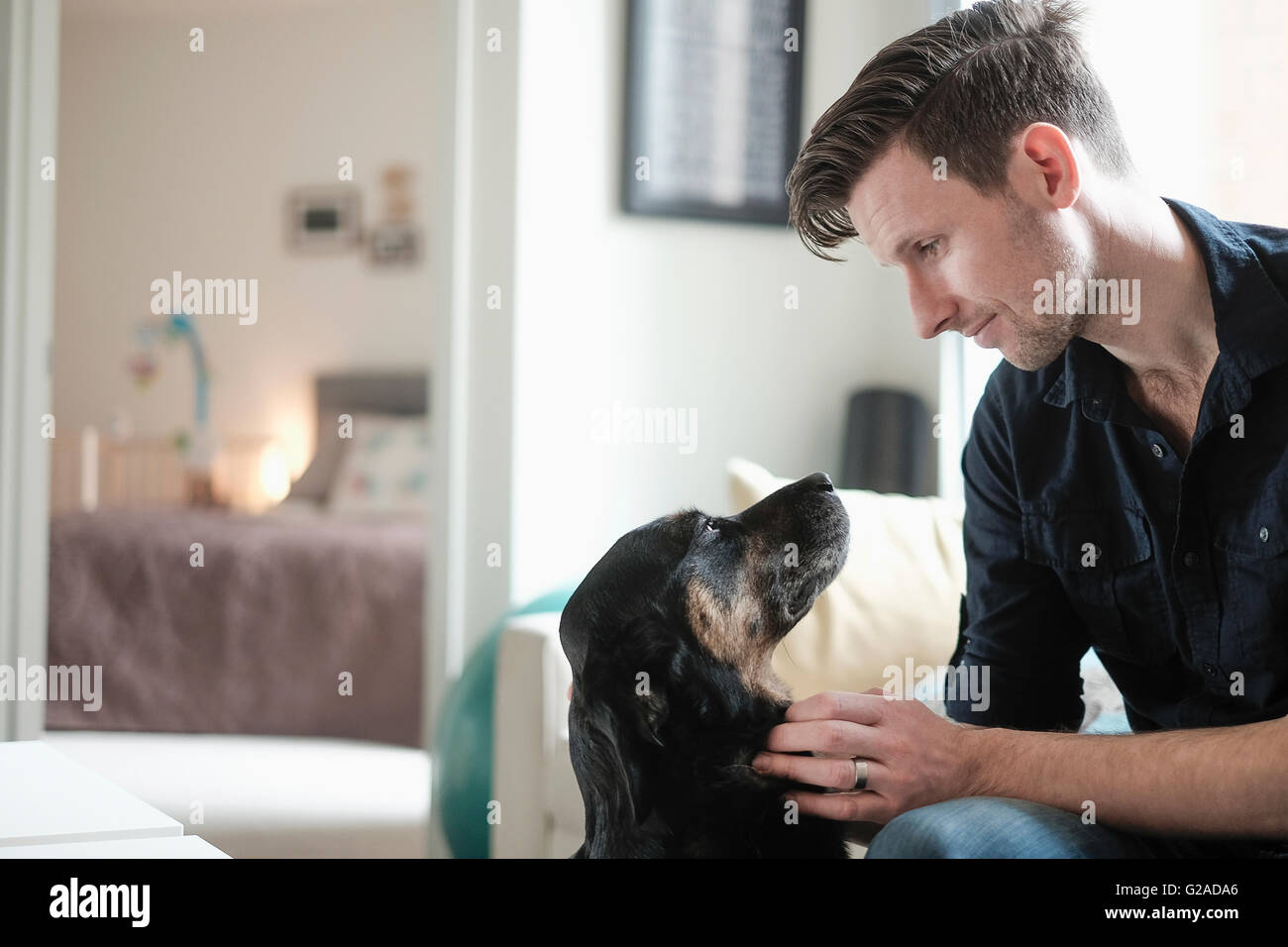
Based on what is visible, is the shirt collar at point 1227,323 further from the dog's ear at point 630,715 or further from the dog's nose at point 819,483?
the dog's ear at point 630,715

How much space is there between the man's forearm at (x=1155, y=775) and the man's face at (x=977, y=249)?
36 cm

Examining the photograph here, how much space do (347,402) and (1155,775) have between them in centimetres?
496

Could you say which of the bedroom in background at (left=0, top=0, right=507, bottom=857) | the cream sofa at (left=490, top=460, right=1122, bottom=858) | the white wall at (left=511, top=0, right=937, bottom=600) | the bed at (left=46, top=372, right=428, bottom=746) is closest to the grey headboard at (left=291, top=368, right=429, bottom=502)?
the bedroom in background at (left=0, top=0, right=507, bottom=857)

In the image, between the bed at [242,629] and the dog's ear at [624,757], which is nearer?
the dog's ear at [624,757]

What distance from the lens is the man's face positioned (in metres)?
1.09

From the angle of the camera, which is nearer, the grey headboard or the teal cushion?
the teal cushion

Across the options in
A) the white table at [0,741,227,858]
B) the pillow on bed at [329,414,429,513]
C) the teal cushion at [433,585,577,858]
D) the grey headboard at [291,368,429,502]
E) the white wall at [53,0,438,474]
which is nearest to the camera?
A: the white table at [0,741,227,858]

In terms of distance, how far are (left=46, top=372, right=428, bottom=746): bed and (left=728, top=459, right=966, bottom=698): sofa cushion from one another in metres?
1.83

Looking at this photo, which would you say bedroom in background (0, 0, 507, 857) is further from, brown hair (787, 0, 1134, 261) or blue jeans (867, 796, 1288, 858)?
blue jeans (867, 796, 1288, 858)

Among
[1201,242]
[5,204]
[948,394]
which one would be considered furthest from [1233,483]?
[5,204]

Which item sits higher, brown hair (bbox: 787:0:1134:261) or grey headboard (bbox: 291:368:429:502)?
brown hair (bbox: 787:0:1134:261)

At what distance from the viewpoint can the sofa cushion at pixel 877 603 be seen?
5.86ft

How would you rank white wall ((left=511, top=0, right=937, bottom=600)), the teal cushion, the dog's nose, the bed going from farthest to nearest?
the bed, white wall ((left=511, top=0, right=937, bottom=600)), the teal cushion, the dog's nose

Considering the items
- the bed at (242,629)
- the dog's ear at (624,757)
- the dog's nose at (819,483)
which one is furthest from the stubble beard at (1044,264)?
the bed at (242,629)
